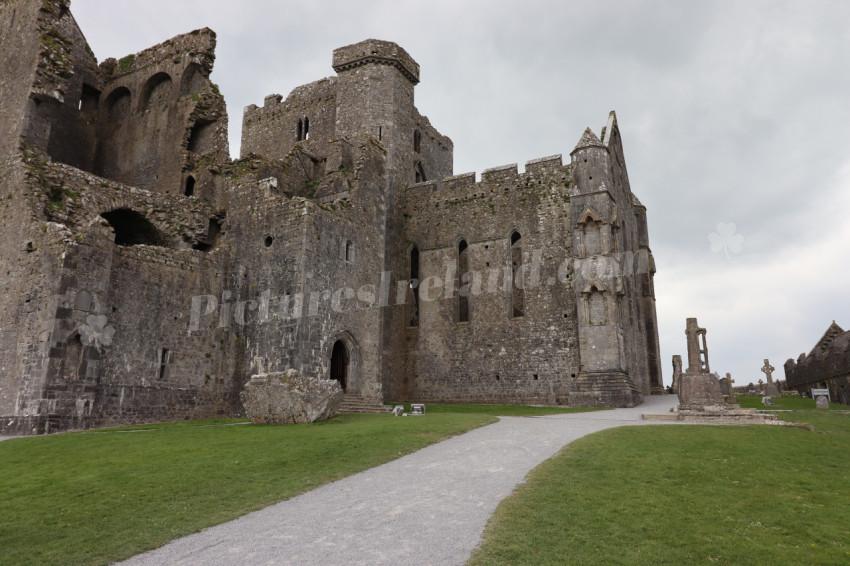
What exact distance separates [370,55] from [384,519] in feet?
86.0

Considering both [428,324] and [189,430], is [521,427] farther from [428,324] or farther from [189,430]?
[428,324]

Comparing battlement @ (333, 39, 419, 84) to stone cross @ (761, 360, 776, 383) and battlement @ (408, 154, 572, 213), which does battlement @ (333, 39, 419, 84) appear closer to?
battlement @ (408, 154, 572, 213)

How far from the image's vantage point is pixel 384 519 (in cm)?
737

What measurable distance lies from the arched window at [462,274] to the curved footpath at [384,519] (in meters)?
15.8

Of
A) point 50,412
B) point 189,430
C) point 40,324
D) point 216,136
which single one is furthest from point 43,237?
point 216,136

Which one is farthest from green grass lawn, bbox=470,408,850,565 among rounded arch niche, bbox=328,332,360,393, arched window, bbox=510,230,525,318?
arched window, bbox=510,230,525,318

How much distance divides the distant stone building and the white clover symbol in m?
34.0

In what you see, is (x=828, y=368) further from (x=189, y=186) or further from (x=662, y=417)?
(x=189, y=186)

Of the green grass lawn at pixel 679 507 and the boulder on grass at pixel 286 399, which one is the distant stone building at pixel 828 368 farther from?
the boulder on grass at pixel 286 399

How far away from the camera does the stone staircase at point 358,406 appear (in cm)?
2217

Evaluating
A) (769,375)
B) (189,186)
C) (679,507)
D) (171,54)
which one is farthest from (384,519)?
(769,375)

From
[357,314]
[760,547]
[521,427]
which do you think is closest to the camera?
[760,547]

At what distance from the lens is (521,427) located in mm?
15242

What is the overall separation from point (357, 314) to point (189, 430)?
937 cm
